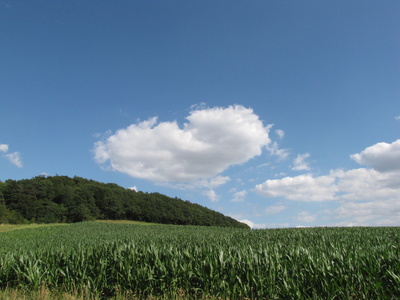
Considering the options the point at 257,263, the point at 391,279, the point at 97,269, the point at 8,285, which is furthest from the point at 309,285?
the point at 8,285

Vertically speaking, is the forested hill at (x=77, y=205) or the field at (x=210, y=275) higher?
the forested hill at (x=77, y=205)

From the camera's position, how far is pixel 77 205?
90312 mm

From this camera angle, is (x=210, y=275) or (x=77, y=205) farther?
(x=77, y=205)

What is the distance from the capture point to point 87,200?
95375 mm

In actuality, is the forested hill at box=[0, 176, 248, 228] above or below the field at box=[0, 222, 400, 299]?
above

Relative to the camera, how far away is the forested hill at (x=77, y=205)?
83.1 meters

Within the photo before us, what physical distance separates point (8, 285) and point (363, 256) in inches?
485

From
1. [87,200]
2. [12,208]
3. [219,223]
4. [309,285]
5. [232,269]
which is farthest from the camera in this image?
[219,223]

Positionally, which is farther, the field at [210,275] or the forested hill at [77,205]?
the forested hill at [77,205]

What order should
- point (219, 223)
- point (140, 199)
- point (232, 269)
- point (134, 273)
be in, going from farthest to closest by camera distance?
point (219, 223)
point (140, 199)
point (134, 273)
point (232, 269)

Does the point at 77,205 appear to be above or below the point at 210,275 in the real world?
above

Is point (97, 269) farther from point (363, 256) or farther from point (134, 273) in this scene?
point (363, 256)

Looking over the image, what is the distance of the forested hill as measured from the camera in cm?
8306

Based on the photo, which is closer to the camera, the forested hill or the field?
the field
